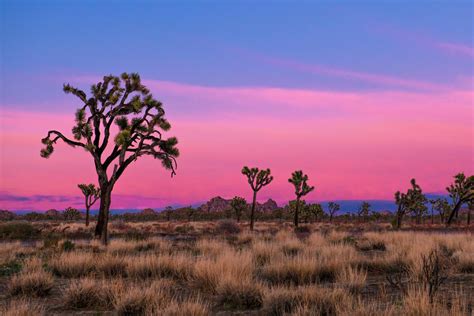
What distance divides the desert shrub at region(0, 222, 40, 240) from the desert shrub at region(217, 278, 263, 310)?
28.7 metres

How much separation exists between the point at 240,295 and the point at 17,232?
31.0 m

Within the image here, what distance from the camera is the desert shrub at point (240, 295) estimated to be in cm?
794

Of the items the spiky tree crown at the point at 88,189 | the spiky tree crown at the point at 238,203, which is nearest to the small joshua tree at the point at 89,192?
the spiky tree crown at the point at 88,189

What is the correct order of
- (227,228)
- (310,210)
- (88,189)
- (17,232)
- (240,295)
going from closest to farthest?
(240,295) < (17,232) < (227,228) < (88,189) < (310,210)

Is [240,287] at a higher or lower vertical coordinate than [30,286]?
higher

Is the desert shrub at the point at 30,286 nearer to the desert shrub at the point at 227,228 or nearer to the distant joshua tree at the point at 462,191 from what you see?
the desert shrub at the point at 227,228

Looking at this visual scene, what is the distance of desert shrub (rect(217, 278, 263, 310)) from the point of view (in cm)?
794

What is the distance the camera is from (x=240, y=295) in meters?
8.03

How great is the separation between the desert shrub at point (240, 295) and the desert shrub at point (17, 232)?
94.0 ft

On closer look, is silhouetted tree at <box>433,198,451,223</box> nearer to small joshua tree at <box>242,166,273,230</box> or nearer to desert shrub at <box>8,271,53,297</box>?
small joshua tree at <box>242,166,273,230</box>

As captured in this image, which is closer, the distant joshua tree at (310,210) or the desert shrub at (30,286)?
the desert shrub at (30,286)

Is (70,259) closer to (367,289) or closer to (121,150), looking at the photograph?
(367,289)

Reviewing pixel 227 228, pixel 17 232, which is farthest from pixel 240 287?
pixel 227 228

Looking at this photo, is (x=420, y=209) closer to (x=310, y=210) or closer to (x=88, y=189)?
(x=310, y=210)
